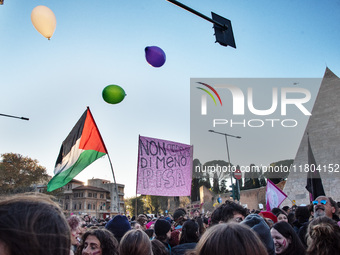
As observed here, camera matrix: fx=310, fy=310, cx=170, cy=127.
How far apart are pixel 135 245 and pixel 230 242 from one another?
1866 millimetres

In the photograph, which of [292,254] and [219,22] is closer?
[292,254]

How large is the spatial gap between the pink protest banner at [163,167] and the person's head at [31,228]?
7443 mm

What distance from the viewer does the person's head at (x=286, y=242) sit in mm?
3451

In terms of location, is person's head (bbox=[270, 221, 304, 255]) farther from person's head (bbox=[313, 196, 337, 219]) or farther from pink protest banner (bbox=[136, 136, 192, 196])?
pink protest banner (bbox=[136, 136, 192, 196])

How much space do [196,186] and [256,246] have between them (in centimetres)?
6159

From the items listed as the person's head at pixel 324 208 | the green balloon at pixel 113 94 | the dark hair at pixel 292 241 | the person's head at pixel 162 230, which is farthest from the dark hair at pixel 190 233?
the green balloon at pixel 113 94

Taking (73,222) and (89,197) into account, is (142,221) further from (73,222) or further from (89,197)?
(89,197)

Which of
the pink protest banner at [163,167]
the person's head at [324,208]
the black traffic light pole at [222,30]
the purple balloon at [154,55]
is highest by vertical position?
the purple balloon at [154,55]

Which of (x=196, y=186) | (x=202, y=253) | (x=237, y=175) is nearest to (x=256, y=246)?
(x=202, y=253)

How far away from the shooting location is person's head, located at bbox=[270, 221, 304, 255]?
136 inches

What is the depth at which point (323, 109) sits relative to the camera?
23.0 m

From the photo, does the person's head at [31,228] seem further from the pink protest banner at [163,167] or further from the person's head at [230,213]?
the pink protest banner at [163,167]

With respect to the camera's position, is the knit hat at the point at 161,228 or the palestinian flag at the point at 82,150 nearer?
the knit hat at the point at 161,228

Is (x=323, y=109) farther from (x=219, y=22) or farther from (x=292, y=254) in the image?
→ (x=292, y=254)
